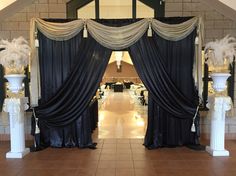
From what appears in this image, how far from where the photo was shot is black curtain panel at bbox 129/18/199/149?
526 centimetres

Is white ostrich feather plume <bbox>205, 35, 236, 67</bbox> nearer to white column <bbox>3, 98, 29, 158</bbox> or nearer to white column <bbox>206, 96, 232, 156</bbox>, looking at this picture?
white column <bbox>206, 96, 232, 156</bbox>

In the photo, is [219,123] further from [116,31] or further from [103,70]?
[116,31]

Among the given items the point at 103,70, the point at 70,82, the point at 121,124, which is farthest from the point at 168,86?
the point at 121,124

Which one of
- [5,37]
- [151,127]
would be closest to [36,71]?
[5,37]

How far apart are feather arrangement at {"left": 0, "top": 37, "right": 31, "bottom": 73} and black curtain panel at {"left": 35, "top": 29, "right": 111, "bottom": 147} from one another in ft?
1.86

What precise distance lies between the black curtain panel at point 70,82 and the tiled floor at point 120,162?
52cm

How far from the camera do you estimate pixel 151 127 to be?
17.9ft

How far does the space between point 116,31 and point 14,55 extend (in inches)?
74.0

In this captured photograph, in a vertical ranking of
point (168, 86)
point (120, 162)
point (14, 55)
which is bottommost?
point (120, 162)

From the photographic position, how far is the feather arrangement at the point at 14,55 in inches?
186

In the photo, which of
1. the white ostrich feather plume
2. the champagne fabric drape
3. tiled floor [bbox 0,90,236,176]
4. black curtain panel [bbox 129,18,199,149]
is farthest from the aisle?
the white ostrich feather plume

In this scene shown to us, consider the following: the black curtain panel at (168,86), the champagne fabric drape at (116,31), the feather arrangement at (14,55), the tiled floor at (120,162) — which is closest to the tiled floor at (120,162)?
the tiled floor at (120,162)

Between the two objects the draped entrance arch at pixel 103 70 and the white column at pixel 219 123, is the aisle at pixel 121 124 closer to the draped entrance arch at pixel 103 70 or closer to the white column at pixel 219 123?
the draped entrance arch at pixel 103 70

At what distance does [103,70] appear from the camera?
530 cm
